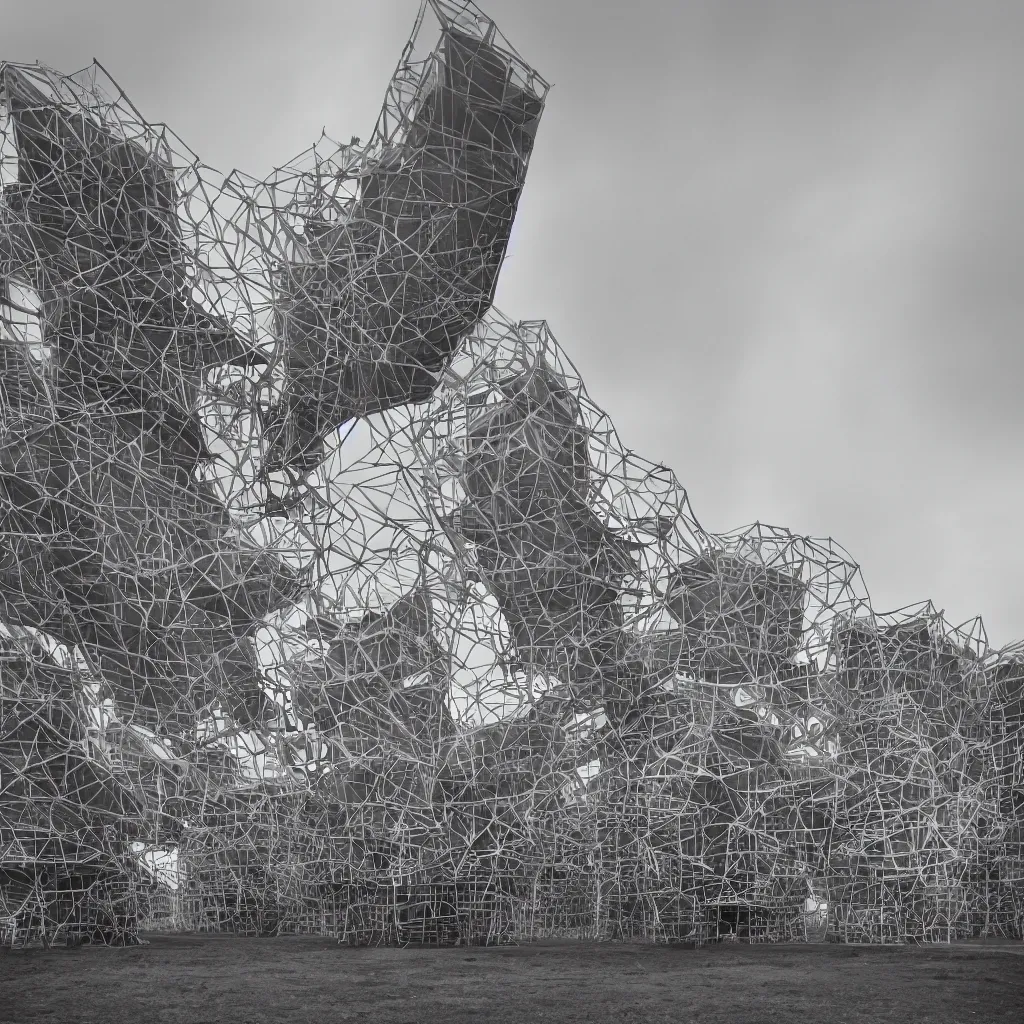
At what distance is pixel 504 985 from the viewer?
58.0 feet

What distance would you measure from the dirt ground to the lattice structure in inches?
108

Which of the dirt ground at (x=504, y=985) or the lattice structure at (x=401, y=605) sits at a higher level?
the lattice structure at (x=401, y=605)

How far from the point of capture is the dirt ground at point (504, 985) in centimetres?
1465

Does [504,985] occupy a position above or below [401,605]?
below

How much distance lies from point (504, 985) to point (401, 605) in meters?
10.5

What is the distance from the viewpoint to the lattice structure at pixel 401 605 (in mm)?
25344

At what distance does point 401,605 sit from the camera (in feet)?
86.7

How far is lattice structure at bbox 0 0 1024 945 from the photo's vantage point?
25.3 metres

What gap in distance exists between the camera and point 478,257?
2784 cm

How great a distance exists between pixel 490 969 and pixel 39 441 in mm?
16041

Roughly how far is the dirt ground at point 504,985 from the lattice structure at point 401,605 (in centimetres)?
274

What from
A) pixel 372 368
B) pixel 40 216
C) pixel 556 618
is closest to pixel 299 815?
pixel 556 618

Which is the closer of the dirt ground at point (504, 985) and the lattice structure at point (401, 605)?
the dirt ground at point (504, 985)

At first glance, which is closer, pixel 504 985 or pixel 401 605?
pixel 504 985
